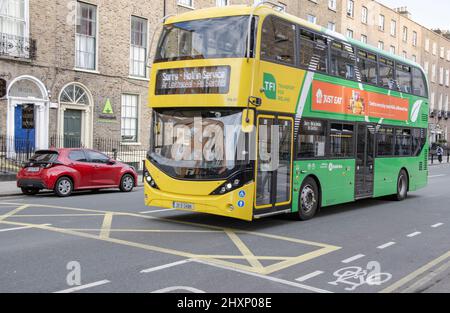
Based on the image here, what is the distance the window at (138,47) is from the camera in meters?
25.3

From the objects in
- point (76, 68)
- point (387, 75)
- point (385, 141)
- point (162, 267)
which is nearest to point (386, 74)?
point (387, 75)

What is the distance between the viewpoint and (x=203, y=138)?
31.3 feet

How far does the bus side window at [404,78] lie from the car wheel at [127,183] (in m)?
9.31

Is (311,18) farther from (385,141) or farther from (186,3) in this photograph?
(385,141)

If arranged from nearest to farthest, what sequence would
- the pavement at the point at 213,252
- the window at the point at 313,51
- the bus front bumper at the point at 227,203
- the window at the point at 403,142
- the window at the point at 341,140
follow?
the pavement at the point at 213,252 < the bus front bumper at the point at 227,203 < the window at the point at 313,51 < the window at the point at 341,140 < the window at the point at 403,142

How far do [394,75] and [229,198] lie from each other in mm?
8235

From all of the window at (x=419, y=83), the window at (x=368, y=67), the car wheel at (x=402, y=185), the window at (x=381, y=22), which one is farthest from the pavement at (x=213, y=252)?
→ the window at (x=381, y=22)

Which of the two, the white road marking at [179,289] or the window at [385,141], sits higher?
the window at [385,141]

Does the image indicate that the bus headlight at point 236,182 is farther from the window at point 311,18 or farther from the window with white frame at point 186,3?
the window at point 311,18

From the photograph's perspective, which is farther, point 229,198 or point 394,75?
point 394,75

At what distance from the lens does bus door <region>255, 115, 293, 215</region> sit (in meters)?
9.53
